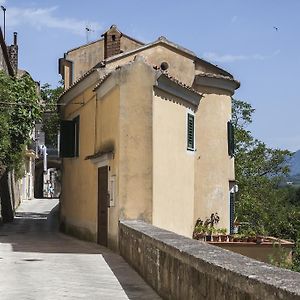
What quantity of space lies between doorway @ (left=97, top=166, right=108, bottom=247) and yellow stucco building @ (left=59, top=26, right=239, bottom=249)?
3cm

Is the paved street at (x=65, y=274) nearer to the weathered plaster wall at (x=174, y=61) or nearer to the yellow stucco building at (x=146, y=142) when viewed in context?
the yellow stucco building at (x=146, y=142)

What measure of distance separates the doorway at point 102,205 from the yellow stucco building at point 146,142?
0.03 metres

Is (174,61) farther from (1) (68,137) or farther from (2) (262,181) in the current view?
(2) (262,181)

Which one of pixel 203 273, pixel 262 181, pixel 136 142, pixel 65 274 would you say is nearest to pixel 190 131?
pixel 136 142

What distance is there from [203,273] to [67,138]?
16702mm

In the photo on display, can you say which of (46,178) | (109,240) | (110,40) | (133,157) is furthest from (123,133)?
(46,178)

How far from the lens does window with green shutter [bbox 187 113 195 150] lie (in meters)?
18.4

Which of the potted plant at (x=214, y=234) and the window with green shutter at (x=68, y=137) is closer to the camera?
the potted plant at (x=214, y=234)

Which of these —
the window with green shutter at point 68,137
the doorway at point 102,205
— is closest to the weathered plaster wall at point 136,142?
the doorway at point 102,205

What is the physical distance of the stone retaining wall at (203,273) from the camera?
14.5 feet

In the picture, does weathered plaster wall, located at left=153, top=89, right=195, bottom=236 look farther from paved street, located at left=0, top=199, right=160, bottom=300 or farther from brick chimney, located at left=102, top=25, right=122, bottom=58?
brick chimney, located at left=102, top=25, right=122, bottom=58

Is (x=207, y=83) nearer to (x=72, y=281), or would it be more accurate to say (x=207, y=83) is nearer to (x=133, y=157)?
(x=133, y=157)

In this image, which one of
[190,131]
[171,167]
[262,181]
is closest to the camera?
[171,167]

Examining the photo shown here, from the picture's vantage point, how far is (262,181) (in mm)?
38250
